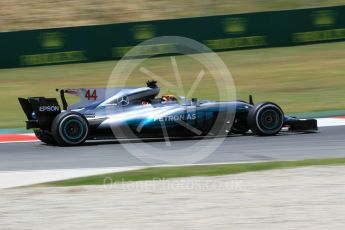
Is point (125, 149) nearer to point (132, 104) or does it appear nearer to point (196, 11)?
point (132, 104)

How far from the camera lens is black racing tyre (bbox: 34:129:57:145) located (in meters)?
12.2

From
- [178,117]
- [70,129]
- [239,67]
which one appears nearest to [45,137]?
[70,129]

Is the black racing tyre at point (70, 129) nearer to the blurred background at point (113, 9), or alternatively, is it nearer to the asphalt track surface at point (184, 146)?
the asphalt track surface at point (184, 146)

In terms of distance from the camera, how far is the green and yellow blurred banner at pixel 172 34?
22.0 metres

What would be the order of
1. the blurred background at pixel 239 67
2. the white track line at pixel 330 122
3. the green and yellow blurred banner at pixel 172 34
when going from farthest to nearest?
the green and yellow blurred banner at pixel 172 34 → the blurred background at pixel 239 67 → the white track line at pixel 330 122

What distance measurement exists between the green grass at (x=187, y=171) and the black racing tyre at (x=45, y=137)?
11.0 feet

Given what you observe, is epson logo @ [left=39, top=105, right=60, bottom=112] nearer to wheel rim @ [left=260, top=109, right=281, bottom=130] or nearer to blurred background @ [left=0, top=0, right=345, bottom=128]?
wheel rim @ [left=260, top=109, right=281, bottom=130]

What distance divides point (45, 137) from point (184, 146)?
7.65 feet

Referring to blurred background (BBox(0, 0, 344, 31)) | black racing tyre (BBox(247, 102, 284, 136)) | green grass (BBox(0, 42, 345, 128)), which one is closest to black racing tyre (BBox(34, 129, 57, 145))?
black racing tyre (BBox(247, 102, 284, 136))

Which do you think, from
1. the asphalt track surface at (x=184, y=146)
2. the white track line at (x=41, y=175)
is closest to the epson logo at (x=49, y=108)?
the asphalt track surface at (x=184, y=146)

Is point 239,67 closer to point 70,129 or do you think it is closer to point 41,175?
point 70,129

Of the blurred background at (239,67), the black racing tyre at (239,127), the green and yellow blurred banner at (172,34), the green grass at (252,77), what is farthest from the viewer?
the green and yellow blurred banner at (172,34)

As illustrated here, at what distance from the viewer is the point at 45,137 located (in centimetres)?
1237

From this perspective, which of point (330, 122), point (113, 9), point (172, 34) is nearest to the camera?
Result: point (330, 122)
